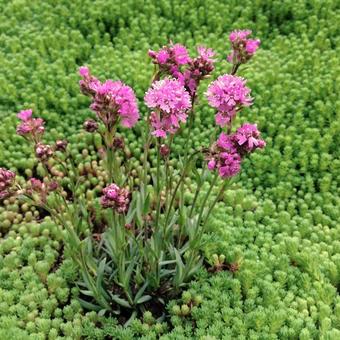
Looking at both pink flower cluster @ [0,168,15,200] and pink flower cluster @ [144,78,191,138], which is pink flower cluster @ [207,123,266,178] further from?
pink flower cluster @ [0,168,15,200]

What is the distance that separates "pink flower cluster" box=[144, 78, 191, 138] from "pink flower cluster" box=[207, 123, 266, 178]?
0.22 m

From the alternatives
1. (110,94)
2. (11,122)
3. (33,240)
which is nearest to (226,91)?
(110,94)

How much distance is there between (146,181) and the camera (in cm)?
304

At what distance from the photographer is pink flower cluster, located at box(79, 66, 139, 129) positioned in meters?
2.30

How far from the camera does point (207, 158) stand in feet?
7.88

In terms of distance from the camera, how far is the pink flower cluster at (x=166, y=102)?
2.29m

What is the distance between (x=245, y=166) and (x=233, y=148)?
1668 mm

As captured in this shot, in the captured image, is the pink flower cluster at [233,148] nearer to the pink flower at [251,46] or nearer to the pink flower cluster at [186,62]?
the pink flower cluster at [186,62]

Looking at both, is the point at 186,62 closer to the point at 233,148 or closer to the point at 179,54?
the point at 179,54

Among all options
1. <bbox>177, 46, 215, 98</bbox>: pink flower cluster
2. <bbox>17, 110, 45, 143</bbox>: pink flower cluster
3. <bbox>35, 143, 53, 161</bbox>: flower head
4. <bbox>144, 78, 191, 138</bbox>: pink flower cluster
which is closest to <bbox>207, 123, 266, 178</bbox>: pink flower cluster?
<bbox>144, 78, 191, 138</bbox>: pink flower cluster

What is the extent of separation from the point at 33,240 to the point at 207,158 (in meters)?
1.56

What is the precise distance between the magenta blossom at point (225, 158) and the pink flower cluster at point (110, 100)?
43cm

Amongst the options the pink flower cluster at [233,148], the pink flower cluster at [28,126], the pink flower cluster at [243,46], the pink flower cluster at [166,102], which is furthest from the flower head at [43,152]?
the pink flower cluster at [243,46]

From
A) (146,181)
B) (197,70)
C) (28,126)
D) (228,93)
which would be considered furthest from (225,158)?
(28,126)
